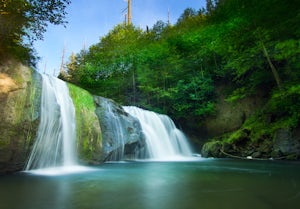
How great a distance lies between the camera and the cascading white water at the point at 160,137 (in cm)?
1104

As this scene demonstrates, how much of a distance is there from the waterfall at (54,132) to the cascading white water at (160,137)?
186 inches

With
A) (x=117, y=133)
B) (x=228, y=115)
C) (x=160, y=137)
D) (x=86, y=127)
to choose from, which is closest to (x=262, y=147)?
(x=228, y=115)

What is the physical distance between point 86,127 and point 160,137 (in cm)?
541

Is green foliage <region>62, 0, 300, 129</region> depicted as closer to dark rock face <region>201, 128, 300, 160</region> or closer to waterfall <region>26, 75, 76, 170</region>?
dark rock face <region>201, 128, 300, 160</region>

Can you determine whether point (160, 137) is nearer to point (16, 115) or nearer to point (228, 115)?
point (228, 115)

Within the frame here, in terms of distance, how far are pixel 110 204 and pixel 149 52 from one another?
1590cm

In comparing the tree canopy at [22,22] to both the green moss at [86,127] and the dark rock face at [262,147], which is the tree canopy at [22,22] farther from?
the dark rock face at [262,147]

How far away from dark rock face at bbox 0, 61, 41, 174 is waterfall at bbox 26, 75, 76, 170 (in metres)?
0.32

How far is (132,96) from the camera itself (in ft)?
59.0

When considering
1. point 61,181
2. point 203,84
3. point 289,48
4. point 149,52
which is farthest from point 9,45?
point 149,52

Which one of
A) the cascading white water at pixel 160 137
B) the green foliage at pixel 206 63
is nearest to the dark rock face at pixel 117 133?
the cascading white water at pixel 160 137

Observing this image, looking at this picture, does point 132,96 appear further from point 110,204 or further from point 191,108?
point 110,204

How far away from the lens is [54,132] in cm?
634

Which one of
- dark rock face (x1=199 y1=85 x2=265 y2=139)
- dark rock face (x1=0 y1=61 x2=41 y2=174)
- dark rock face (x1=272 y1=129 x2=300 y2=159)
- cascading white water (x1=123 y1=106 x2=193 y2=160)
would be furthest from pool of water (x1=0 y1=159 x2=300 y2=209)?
dark rock face (x1=199 y1=85 x2=265 y2=139)
